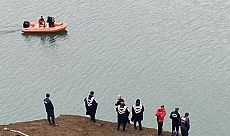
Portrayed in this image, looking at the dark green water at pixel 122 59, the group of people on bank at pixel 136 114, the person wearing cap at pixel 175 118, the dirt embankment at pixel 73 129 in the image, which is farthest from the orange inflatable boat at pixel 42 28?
the person wearing cap at pixel 175 118

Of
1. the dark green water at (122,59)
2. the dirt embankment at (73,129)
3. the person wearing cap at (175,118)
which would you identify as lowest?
the dirt embankment at (73,129)

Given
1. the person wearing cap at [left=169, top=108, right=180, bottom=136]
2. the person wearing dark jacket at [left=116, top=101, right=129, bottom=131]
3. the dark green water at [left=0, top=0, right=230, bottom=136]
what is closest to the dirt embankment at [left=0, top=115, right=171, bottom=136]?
the person wearing dark jacket at [left=116, top=101, right=129, bottom=131]

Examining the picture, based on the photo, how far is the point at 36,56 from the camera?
54719 millimetres

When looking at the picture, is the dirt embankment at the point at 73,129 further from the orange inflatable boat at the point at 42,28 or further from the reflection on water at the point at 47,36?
the orange inflatable boat at the point at 42,28

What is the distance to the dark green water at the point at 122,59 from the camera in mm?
41906

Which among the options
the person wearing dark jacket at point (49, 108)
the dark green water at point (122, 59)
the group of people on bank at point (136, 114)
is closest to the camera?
the group of people on bank at point (136, 114)

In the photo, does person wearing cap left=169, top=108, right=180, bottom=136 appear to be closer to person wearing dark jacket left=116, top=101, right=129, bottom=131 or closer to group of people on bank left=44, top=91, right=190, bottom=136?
group of people on bank left=44, top=91, right=190, bottom=136

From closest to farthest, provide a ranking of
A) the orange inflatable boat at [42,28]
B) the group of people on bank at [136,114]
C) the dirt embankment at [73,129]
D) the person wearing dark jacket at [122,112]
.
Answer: the group of people on bank at [136,114] < the dirt embankment at [73,129] < the person wearing dark jacket at [122,112] < the orange inflatable boat at [42,28]

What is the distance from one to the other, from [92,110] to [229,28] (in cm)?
3264

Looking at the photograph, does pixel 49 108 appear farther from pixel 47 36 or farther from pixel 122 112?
pixel 47 36

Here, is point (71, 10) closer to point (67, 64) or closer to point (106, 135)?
point (67, 64)

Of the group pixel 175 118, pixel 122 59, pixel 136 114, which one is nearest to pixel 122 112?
pixel 136 114

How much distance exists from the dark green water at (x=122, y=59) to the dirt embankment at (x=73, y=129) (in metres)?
7.63

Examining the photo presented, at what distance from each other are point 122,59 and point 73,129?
892 inches
